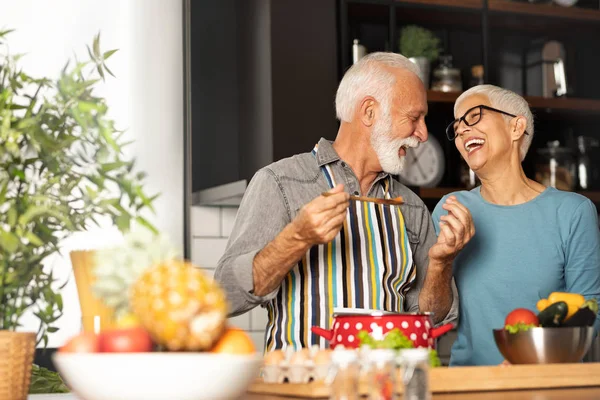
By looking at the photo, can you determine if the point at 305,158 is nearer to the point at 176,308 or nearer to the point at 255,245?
the point at 255,245

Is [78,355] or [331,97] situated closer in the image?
[78,355]

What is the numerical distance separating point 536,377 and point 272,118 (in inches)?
67.9

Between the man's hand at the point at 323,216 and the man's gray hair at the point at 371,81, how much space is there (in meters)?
0.62

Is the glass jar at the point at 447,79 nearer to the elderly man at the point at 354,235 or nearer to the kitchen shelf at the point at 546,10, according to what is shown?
the kitchen shelf at the point at 546,10

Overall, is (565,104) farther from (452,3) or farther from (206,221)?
(206,221)

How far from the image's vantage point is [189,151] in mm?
3455

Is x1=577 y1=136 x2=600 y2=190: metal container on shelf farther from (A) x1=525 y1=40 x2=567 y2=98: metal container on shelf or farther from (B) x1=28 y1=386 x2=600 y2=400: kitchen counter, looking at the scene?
(B) x1=28 y1=386 x2=600 y2=400: kitchen counter

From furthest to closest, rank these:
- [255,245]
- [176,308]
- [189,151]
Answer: [189,151] → [255,245] → [176,308]

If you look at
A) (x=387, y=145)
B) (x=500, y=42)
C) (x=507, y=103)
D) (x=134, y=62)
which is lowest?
(x=387, y=145)

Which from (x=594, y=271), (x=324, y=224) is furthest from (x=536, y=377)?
(x=594, y=271)

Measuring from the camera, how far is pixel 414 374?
1.00 metres

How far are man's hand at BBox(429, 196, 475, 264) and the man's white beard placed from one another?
0.88ft

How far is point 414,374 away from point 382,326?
21.5 inches

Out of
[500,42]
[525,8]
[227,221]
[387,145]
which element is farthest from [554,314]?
[500,42]
